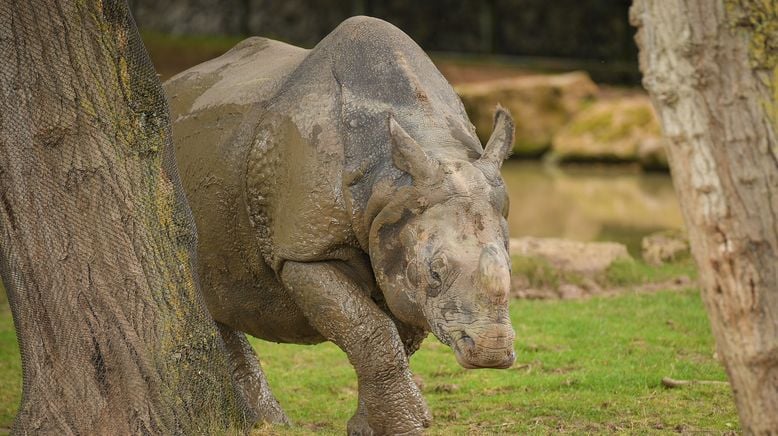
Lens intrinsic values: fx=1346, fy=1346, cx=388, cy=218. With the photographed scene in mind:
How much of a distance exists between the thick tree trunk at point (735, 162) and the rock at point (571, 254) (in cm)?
677

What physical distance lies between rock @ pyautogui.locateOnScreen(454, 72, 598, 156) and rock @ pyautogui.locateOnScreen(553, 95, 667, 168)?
0.98ft

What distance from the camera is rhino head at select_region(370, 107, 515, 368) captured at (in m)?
5.81

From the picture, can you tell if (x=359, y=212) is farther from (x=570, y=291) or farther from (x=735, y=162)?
(x=570, y=291)

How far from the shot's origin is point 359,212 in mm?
6426

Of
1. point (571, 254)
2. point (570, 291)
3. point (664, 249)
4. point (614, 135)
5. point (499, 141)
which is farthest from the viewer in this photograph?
point (614, 135)

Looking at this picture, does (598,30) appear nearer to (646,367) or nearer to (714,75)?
(646,367)

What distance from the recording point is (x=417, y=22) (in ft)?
86.9

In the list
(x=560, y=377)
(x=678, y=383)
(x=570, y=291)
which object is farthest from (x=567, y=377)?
(x=570, y=291)

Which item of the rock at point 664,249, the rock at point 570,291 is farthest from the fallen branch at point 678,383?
the rock at point 664,249

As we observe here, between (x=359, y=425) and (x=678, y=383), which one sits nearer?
(x=359, y=425)

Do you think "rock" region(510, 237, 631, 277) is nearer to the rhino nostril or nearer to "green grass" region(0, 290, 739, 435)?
"green grass" region(0, 290, 739, 435)

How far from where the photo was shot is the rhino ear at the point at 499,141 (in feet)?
21.2

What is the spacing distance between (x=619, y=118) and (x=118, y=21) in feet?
59.1

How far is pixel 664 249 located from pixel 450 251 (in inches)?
285
